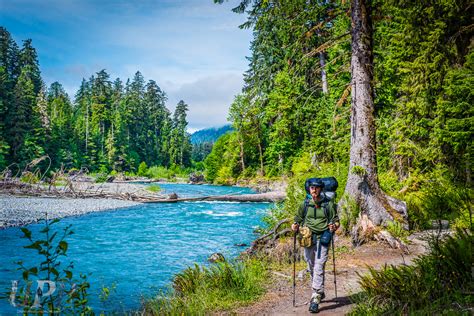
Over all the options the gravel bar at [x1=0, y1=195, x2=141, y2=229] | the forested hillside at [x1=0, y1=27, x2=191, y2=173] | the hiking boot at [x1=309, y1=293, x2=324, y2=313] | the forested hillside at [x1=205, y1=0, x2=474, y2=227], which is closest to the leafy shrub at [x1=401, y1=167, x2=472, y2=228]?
the forested hillside at [x1=205, y1=0, x2=474, y2=227]

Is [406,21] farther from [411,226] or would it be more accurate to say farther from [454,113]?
[411,226]

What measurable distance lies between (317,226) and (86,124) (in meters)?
76.4

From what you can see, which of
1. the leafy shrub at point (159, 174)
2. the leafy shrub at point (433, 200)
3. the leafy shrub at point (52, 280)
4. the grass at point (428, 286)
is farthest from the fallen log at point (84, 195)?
the leafy shrub at point (159, 174)

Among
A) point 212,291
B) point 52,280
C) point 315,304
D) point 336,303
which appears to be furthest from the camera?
point 212,291

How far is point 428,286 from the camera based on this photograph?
4355mm

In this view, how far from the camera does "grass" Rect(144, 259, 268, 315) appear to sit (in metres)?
5.74

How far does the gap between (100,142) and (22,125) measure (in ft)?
88.6

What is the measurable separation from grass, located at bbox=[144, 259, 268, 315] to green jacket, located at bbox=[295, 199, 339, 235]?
174 centimetres

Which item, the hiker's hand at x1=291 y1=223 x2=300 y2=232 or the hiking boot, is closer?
the hiking boot

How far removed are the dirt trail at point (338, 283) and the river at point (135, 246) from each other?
10.4ft

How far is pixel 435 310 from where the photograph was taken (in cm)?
390

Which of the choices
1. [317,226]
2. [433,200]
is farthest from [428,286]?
[433,200]

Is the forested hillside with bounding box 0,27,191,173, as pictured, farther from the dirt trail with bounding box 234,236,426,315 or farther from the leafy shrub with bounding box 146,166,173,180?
the dirt trail with bounding box 234,236,426,315

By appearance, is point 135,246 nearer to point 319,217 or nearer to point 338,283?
point 338,283
